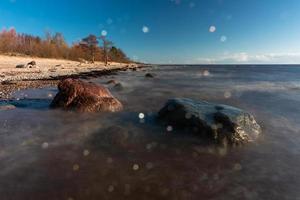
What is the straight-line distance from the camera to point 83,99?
9039 mm

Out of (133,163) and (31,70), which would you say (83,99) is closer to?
(133,163)

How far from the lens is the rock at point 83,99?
29.1 feet

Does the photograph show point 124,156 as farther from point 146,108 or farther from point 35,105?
point 35,105

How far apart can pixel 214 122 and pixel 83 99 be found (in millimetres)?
5232

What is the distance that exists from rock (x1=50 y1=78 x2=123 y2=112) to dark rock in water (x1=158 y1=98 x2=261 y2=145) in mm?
2676

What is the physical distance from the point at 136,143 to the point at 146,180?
→ 1819 millimetres

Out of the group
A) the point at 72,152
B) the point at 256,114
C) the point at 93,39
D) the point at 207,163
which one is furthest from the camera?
the point at 93,39

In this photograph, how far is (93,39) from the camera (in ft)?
224

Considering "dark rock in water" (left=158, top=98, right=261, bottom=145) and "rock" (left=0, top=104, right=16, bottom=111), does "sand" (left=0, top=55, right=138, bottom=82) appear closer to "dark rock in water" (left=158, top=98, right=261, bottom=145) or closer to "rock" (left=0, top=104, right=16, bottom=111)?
"rock" (left=0, top=104, right=16, bottom=111)

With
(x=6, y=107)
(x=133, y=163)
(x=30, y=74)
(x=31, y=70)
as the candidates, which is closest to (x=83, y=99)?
(x=6, y=107)

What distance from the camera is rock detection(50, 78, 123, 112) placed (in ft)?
29.1

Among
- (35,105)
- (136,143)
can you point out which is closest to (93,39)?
(35,105)

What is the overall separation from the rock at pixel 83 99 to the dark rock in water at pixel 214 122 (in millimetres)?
2676

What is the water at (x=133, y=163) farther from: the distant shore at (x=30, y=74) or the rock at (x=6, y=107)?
the distant shore at (x=30, y=74)
